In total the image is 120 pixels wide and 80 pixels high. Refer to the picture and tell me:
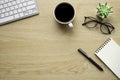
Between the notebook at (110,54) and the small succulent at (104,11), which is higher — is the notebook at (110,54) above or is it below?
below

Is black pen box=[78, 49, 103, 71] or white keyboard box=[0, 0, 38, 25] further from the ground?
white keyboard box=[0, 0, 38, 25]

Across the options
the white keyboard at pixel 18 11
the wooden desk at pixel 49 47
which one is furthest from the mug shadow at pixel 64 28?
the white keyboard at pixel 18 11

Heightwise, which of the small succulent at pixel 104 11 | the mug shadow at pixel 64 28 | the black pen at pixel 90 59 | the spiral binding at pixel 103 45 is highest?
the small succulent at pixel 104 11

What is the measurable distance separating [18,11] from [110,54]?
412mm

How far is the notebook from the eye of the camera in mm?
1001

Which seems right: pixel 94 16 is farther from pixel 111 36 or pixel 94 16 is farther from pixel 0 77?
pixel 0 77

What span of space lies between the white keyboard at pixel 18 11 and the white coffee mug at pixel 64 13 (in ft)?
0.32

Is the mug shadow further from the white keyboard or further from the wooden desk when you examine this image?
the white keyboard

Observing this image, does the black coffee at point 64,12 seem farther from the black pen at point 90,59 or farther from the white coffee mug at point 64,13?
the black pen at point 90,59

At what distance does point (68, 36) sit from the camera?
1.02 metres

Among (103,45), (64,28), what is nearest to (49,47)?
(64,28)

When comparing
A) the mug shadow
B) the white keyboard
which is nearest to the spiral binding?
the mug shadow

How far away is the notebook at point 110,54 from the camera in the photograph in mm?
1001

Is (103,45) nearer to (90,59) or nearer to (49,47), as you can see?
(90,59)
